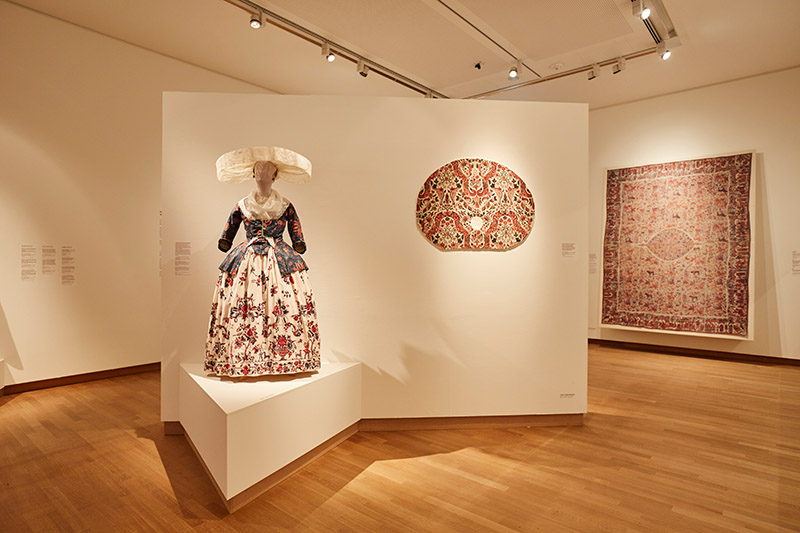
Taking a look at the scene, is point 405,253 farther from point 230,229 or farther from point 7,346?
point 7,346

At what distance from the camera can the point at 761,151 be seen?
5551 millimetres

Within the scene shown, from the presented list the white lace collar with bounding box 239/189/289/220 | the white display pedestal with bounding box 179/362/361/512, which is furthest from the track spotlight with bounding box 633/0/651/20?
the white display pedestal with bounding box 179/362/361/512

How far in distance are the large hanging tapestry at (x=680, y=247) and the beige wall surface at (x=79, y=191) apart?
6374 millimetres

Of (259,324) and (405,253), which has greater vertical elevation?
(405,253)

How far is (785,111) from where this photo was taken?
5.41m

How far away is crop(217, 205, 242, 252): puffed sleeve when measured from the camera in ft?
9.27

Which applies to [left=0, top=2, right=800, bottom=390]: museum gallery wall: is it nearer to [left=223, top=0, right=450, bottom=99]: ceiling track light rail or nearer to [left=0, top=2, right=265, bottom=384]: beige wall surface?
[left=0, top=2, right=265, bottom=384]: beige wall surface

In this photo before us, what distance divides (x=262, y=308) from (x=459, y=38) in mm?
3678

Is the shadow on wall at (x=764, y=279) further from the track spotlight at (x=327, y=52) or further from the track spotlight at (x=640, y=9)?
the track spotlight at (x=327, y=52)

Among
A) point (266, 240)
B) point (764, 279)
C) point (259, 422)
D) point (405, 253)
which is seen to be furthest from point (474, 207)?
point (764, 279)

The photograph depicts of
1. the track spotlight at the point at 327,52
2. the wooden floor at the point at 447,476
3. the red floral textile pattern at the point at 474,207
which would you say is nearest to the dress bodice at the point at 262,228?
the red floral textile pattern at the point at 474,207

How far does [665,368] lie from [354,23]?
5.38m

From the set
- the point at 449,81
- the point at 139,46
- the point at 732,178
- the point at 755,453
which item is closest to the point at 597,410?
the point at 755,453

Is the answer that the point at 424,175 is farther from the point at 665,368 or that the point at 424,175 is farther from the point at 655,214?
the point at 655,214
